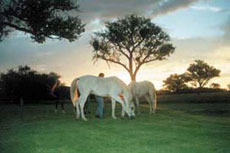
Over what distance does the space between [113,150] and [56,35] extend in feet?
55.6

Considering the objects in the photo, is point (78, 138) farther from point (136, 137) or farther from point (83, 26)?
point (83, 26)

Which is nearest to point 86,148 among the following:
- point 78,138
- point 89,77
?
point 78,138

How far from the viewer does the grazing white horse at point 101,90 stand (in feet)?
54.0

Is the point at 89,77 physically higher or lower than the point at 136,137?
higher

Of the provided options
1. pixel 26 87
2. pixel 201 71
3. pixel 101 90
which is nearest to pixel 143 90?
pixel 101 90

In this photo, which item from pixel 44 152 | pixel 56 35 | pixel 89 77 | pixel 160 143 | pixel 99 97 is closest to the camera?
pixel 44 152

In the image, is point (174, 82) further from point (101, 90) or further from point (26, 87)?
point (101, 90)

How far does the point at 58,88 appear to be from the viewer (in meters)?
22.3

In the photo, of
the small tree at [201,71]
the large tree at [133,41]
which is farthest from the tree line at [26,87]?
the small tree at [201,71]

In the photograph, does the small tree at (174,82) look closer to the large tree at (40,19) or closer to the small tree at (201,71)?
the small tree at (201,71)

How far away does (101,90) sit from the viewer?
16.8 meters

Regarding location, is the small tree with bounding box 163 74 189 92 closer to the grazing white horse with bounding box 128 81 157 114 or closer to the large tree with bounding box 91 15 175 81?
the large tree with bounding box 91 15 175 81

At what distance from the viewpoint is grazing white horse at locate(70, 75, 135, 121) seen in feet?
54.0

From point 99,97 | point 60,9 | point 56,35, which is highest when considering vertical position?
point 60,9
